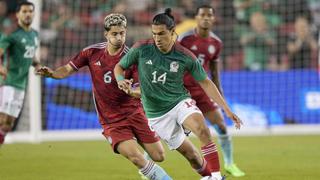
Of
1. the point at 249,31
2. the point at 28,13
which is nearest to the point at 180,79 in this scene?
the point at 28,13

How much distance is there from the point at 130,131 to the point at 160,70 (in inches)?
37.2

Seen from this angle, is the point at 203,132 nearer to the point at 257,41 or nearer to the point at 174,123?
the point at 174,123

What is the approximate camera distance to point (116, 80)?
1009cm

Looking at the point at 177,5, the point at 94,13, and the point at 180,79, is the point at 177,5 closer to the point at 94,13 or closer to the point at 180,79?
the point at 94,13

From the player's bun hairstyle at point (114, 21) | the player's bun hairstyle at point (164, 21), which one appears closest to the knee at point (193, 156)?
the player's bun hairstyle at point (164, 21)

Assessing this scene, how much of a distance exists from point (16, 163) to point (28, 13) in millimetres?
2549

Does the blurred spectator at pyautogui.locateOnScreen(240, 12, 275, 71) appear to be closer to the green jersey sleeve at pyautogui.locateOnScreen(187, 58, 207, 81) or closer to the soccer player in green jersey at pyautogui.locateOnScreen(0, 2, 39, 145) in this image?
the soccer player in green jersey at pyautogui.locateOnScreen(0, 2, 39, 145)

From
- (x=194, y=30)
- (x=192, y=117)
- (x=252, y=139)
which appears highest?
(x=194, y=30)

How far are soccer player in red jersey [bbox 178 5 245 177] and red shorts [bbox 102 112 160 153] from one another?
2677 mm

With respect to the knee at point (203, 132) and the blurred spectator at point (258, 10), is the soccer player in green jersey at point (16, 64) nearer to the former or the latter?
the knee at point (203, 132)

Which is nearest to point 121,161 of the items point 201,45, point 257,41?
point 201,45

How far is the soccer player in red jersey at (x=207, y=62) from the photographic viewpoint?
13047 mm

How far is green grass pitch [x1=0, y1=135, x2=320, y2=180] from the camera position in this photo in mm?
12281

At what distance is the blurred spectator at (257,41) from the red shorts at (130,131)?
1178 cm
